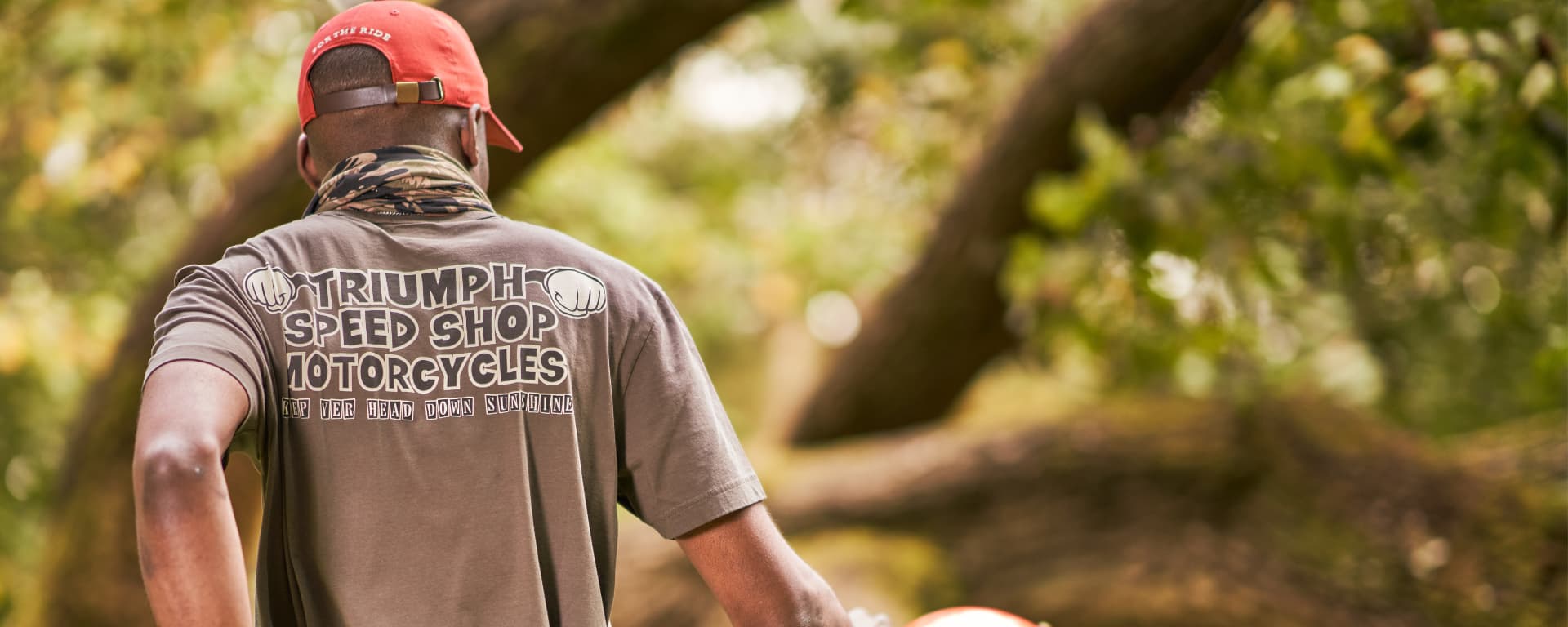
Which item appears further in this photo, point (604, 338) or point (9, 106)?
point (9, 106)

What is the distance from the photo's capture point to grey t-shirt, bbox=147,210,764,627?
5.56ft

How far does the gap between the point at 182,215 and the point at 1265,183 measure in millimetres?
6841

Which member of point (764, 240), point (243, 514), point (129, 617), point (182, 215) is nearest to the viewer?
point (243, 514)

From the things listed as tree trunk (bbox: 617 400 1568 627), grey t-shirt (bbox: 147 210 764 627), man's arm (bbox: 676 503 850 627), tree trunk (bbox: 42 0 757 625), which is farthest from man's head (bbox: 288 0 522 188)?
tree trunk (bbox: 617 400 1568 627)

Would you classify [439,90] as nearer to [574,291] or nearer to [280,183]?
[574,291]

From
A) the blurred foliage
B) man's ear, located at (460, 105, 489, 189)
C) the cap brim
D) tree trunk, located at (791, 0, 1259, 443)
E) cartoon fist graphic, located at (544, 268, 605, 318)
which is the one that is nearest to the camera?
cartoon fist graphic, located at (544, 268, 605, 318)

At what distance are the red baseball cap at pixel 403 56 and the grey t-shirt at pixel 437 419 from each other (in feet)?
0.57

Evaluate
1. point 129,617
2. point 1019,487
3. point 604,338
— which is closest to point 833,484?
point 1019,487

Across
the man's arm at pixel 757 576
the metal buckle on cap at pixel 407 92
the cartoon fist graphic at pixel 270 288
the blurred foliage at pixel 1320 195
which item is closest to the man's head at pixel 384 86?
the metal buckle on cap at pixel 407 92

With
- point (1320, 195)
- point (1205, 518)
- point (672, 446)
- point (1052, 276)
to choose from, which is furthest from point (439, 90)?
point (1205, 518)

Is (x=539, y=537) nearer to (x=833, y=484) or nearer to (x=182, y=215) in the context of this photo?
(x=833, y=484)

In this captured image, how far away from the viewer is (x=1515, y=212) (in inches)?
171

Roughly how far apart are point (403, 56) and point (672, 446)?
656mm

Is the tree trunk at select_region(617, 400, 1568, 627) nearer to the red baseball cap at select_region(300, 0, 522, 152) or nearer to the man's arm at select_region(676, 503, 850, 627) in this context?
the man's arm at select_region(676, 503, 850, 627)
